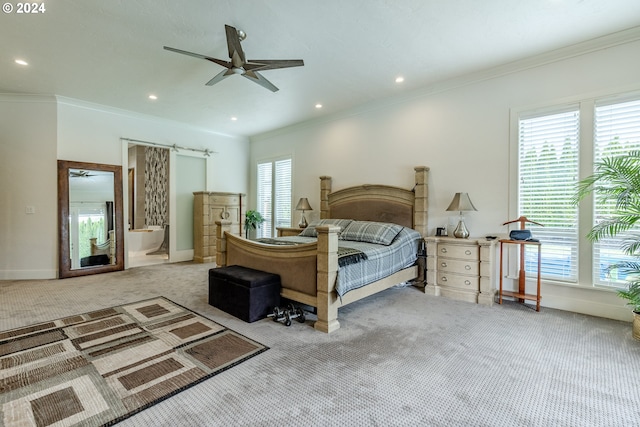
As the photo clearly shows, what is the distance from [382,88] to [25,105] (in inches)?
224

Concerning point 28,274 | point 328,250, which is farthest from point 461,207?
point 28,274

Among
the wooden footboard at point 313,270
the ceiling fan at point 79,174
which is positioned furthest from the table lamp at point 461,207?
the ceiling fan at point 79,174

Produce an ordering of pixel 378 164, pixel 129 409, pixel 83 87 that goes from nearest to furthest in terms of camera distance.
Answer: pixel 129 409 → pixel 83 87 → pixel 378 164

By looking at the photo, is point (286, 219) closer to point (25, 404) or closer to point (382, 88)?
point (382, 88)

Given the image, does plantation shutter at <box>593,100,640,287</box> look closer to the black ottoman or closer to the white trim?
the black ottoman

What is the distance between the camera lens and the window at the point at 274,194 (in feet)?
21.3

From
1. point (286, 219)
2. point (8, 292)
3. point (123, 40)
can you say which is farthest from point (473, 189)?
point (8, 292)

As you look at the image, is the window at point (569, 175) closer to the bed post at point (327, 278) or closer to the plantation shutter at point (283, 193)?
the bed post at point (327, 278)

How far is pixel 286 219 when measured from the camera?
6.52 meters

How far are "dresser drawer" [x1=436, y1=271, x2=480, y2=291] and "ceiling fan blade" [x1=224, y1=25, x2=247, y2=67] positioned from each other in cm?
351

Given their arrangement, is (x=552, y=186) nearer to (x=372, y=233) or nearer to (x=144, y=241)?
(x=372, y=233)

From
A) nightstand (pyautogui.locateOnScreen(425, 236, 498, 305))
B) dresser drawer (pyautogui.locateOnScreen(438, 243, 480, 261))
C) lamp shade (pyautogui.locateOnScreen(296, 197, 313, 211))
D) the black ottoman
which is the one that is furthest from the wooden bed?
dresser drawer (pyautogui.locateOnScreen(438, 243, 480, 261))

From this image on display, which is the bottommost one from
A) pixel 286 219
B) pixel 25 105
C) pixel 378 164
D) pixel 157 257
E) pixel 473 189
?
pixel 157 257

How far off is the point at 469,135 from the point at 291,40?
267cm
